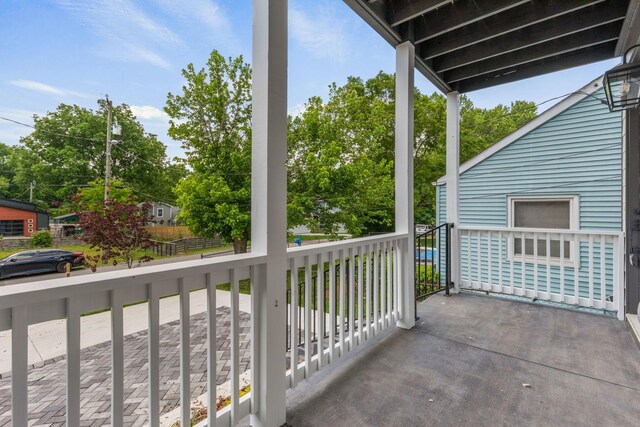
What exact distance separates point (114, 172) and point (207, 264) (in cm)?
50

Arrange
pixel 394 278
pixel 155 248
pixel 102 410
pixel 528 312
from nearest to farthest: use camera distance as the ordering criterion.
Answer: pixel 155 248 → pixel 102 410 → pixel 394 278 → pixel 528 312

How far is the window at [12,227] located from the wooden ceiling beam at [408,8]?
9.00ft

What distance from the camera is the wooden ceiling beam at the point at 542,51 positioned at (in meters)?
2.77

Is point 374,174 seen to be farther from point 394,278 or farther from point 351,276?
point 351,276

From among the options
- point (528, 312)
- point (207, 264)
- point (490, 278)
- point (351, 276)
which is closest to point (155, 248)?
point (207, 264)

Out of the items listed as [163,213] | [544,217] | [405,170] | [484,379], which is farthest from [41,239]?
[544,217]

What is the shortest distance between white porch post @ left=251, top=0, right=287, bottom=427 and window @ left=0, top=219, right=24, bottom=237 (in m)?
0.81

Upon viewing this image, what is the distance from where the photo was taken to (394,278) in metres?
2.70

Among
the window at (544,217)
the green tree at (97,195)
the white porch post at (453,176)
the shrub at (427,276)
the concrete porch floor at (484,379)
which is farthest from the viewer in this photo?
the window at (544,217)

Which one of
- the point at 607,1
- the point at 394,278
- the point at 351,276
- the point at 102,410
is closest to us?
the point at 102,410

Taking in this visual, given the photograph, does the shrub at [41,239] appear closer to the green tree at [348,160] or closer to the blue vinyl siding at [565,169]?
the green tree at [348,160]

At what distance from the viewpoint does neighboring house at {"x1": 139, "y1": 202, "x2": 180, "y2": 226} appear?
3.18 feet

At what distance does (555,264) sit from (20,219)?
5142 mm

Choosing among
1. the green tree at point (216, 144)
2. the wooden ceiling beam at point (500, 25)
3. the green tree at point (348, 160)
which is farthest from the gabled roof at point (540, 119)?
the green tree at point (216, 144)
